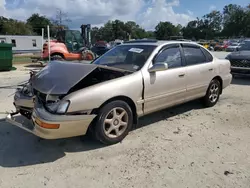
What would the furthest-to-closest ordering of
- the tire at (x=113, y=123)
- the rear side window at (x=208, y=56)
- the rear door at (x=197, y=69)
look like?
the rear side window at (x=208, y=56) → the rear door at (x=197, y=69) → the tire at (x=113, y=123)

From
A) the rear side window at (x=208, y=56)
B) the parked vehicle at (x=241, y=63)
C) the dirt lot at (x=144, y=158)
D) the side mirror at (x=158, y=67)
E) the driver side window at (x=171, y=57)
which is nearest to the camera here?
the dirt lot at (x=144, y=158)

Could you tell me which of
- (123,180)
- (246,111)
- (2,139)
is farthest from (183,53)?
(2,139)

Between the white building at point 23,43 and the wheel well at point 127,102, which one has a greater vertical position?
the white building at point 23,43

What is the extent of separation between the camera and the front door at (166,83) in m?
4.18

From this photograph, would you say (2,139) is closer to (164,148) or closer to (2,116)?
(2,116)

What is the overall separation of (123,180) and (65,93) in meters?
1.39

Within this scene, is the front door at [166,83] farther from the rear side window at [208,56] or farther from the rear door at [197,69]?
the rear side window at [208,56]

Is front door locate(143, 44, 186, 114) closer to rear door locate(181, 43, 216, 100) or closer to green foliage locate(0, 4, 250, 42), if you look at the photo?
rear door locate(181, 43, 216, 100)

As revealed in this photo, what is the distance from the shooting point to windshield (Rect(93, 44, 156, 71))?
14.4 feet

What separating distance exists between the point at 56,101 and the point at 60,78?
44cm

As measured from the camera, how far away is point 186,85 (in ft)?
15.9

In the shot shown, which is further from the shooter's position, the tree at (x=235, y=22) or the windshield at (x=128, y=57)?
the tree at (x=235, y=22)

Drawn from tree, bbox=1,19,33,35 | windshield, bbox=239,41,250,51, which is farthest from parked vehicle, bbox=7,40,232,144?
tree, bbox=1,19,33,35

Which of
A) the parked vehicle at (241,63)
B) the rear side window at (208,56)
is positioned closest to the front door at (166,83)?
the rear side window at (208,56)
